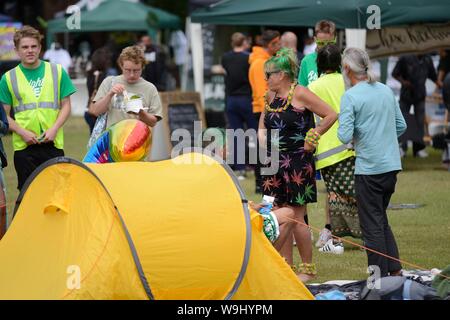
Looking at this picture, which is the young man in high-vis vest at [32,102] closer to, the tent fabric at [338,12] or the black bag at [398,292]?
the black bag at [398,292]

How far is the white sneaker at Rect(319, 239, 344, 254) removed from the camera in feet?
30.4

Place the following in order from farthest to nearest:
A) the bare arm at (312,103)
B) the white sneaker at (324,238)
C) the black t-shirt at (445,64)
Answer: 1. the black t-shirt at (445,64)
2. the white sneaker at (324,238)
3. the bare arm at (312,103)

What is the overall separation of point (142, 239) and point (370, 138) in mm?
2043

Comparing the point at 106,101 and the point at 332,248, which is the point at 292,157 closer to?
the point at 332,248

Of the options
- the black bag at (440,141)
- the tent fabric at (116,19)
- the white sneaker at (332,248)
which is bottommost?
the white sneaker at (332,248)

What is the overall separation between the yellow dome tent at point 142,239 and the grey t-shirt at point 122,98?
1.85m

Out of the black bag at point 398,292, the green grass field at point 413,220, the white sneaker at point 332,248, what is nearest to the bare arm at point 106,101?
the green grass field at point 413,220

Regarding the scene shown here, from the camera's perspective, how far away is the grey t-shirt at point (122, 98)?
28.6ft

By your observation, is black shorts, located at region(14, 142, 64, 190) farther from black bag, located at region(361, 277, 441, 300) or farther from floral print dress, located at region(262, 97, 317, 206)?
black bag, located at region(361, 277, 441, 300)

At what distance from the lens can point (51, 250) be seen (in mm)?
6547

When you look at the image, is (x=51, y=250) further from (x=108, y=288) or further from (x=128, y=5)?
(x=128, y=5)

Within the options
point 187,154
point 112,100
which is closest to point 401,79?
point 112,100

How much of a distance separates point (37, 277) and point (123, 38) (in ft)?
83.3

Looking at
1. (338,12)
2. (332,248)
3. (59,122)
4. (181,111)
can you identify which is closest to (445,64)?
Result: (181,111)
